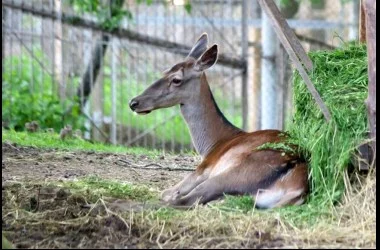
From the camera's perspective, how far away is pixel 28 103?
16359 mm

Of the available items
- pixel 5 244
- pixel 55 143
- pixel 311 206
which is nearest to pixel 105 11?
pixel 55 143

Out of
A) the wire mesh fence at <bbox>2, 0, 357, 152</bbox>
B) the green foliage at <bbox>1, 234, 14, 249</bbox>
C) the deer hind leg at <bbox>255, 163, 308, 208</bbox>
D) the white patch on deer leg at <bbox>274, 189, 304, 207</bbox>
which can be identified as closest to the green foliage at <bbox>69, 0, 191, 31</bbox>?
the wire mesh fence at <bbox>2, 0, 357, 152</bbox>

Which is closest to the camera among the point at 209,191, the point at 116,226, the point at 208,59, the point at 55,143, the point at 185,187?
the point at 116,226

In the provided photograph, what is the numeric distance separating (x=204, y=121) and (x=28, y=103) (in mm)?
7046

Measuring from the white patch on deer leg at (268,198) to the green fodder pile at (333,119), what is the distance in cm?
26

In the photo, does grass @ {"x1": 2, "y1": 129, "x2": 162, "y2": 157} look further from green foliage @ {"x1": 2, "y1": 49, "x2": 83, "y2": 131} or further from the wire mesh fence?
the wire mesh fence

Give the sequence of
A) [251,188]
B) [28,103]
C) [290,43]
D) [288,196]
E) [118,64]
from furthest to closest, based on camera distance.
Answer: [118,64], [28,103], [290,43], [251,188], [288,196]

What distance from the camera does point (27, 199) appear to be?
26.2ft

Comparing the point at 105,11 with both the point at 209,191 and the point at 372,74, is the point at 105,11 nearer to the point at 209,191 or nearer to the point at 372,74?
the point at 209,191

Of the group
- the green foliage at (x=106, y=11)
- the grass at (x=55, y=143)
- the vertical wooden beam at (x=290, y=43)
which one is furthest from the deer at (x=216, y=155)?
the green foliage at (x=106, y=11)

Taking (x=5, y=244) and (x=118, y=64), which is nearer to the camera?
(x=5, y=244)

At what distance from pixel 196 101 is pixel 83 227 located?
291 centimetres

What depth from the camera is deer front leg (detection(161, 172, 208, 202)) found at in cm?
890

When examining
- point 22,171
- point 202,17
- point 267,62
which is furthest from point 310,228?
point 202,17
